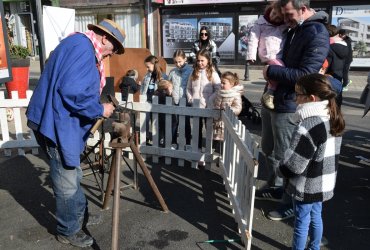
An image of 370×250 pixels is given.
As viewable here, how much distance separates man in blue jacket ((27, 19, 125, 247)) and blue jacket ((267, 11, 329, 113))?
1448 millimetres

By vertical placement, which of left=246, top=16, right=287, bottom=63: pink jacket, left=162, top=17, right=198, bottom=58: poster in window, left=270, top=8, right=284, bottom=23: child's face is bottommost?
left=246, top=16, right=287, bottom=63: pink jacket

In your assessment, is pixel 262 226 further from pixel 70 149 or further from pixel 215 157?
pixel 70 149

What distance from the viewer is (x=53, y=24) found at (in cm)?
650

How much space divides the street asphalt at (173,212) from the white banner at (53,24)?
238 cm

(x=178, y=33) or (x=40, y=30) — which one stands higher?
(x=178, y=33)

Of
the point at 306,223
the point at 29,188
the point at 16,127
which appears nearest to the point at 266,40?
the point at 306,223

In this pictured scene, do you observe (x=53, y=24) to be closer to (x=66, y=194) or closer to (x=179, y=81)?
(x=179, y=81)

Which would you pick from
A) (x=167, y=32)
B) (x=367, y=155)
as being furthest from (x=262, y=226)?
(x=167, y=32)

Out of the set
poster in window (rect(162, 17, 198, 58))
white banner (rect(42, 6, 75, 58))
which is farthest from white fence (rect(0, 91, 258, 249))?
poster in window (rect(162, 17, 198, 58))

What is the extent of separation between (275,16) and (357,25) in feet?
43.2

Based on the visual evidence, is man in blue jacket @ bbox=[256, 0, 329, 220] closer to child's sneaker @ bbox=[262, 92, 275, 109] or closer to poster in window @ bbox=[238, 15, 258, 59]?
child's sneaker @ bbox=[262, 92, 275, 109]

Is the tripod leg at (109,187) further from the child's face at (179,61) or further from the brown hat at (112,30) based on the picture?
the child's face at (179,61)

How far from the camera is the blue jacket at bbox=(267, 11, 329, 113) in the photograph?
3014 mm

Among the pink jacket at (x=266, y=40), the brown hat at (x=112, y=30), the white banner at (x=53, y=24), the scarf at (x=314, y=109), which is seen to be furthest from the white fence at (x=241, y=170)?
the white banner at (x=53, y=24)
